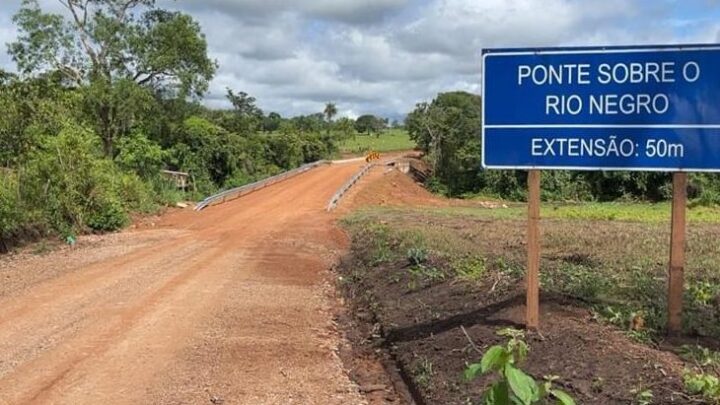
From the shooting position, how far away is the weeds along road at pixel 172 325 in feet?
19.4

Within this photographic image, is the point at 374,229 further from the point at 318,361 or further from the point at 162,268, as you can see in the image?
the point at 318,361

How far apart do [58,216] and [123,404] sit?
12.6 meters

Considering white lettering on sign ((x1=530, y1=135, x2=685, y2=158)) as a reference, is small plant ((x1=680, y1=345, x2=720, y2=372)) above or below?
below

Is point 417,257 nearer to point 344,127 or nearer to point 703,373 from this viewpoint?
point 703,373

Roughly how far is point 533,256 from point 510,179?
36824mm

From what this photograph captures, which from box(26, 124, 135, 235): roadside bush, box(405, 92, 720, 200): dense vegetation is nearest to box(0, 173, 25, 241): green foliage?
box(26, 124, 135, 235): roadside bush

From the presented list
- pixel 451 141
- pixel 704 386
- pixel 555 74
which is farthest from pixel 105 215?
pixel 451 141

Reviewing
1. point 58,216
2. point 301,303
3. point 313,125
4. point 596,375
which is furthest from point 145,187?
point 313,125

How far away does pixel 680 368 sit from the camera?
4730mm

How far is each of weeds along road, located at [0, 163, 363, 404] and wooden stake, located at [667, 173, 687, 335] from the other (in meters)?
2.60

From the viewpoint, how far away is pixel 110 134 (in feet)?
107

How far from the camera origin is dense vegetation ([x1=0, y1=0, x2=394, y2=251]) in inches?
675

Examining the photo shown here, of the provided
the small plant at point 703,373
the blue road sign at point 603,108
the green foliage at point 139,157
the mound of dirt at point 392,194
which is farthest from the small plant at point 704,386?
the green foliage at point 139,157

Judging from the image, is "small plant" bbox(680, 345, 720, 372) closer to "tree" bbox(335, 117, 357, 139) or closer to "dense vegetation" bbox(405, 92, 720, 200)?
"dense vegetation" bbox(405, 92, 720, 200)
